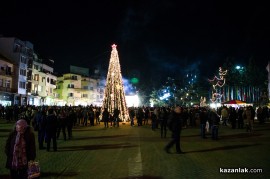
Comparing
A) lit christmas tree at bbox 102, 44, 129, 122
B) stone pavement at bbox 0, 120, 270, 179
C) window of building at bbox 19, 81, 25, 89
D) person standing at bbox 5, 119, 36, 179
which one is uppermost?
window of building at bbox 19, 81, 25, 89

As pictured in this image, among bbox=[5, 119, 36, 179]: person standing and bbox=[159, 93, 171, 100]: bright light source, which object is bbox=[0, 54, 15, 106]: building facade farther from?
bbox=[5, 119, 36, 179]: person standing

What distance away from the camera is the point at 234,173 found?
30.2 ft

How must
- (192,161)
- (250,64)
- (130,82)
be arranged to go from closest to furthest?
(192,161), (250,64), (130,82)

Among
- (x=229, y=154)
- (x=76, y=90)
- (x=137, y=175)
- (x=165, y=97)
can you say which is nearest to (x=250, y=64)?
(x=165, y=97)

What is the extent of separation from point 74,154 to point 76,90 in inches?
3521

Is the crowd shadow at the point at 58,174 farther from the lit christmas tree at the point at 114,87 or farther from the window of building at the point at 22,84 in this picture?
the window of building at the point at 22,84

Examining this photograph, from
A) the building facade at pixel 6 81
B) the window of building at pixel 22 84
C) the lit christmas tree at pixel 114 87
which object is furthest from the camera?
the window of building at pixel 22 84

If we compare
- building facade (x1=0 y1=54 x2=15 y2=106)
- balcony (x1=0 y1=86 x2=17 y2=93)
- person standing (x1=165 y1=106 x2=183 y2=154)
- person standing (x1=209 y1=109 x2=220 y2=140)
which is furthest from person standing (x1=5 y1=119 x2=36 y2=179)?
balcony (x1=0 y1=86 x2=17 y2=93)

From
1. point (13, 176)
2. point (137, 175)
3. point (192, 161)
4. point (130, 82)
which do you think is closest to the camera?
point (13, 176)

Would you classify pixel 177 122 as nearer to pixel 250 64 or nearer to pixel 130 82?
pixel 250 64

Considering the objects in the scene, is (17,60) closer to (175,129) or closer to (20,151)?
(175,129)

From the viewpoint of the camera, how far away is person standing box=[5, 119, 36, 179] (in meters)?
6.44

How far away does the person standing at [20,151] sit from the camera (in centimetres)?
644

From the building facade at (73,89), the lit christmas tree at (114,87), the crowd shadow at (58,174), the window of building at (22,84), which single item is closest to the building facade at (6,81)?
the window of building at (22,84)
